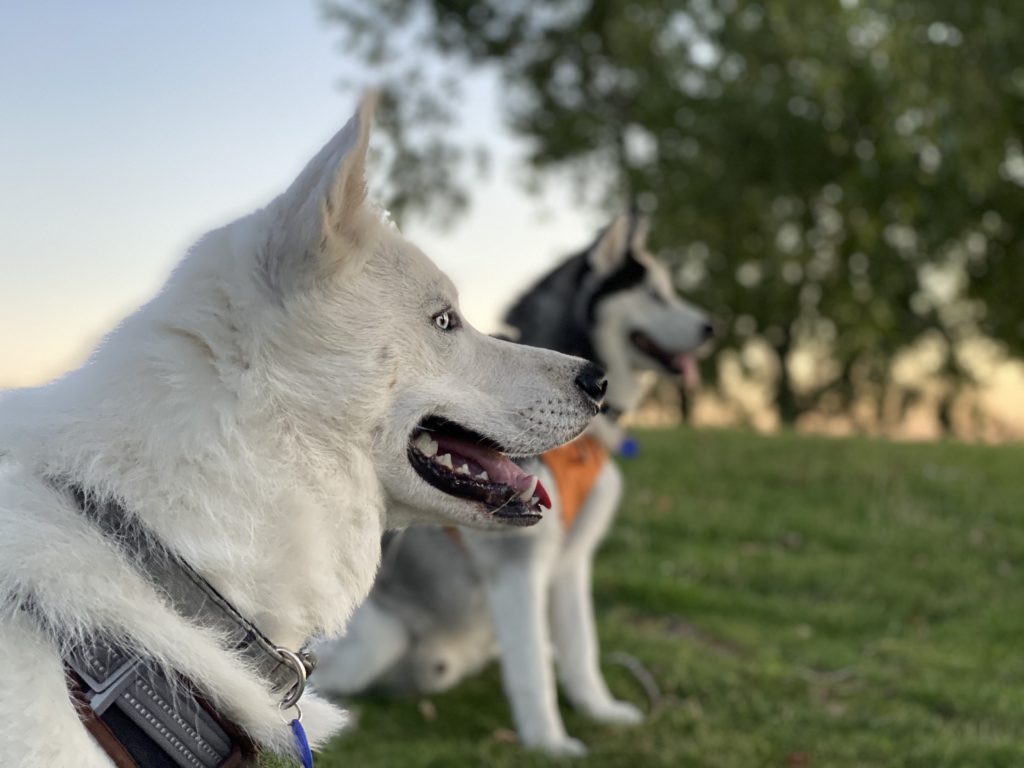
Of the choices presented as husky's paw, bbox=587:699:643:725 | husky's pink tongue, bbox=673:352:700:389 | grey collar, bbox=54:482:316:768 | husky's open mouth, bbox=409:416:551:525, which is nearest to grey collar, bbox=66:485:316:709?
grey collar, bbox=54:482:316:768

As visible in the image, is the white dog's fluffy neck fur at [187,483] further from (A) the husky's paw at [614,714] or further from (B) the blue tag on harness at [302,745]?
(A) the husky's paw at [614,714]

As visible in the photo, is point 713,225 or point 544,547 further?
point 713,225

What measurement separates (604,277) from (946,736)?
9.88 ft

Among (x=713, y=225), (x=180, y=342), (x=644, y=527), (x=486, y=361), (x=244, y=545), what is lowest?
(x=713, y=225)

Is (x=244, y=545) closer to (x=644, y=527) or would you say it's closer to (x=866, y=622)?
(x=866, y=622)

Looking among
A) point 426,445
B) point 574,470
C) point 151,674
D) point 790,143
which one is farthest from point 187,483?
point 790,143

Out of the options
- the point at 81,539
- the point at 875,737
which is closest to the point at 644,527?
the point at 875,737

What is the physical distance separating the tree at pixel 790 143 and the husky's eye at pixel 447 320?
16316mm

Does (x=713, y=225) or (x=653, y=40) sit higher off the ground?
(x=653, y=40)

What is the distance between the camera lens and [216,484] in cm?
231

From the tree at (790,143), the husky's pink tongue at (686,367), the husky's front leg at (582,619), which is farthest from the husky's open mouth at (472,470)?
the tree at (790,143)

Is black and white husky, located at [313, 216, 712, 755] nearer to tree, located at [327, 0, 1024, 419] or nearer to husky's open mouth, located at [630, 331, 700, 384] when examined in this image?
husky's open mouth, located at [630, 331, 700, 384]

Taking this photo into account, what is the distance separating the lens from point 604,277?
20.2ft

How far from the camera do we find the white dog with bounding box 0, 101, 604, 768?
2.24 metres
